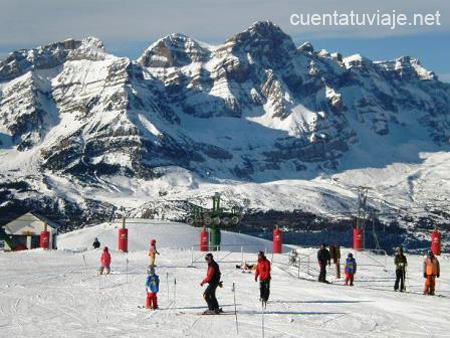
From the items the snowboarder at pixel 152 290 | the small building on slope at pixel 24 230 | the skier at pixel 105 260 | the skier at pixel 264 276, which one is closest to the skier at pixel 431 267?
the skier at pixel 264 276

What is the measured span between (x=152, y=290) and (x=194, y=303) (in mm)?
3109

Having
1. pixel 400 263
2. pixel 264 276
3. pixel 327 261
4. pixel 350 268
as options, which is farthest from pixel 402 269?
pixel 264 276

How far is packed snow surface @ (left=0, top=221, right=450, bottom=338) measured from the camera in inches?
1127

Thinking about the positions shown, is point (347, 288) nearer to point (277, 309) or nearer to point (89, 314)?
point (277, 309)

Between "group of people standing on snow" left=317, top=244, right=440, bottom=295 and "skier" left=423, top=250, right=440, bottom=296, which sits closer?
"skier" left=423, top=250, right=440, bottom=296

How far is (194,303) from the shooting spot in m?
34.9

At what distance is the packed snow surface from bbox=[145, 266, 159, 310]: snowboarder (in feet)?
1.11

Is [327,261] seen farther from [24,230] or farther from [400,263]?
[24,230]

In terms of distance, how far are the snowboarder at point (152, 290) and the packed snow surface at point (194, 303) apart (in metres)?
0.34

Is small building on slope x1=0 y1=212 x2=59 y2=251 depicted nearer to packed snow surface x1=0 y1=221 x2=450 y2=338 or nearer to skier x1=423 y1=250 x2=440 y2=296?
packed snow surface x1=0 y1=221 x2=450 y2=338

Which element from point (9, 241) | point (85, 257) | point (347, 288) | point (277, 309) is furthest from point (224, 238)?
point (277, 309)

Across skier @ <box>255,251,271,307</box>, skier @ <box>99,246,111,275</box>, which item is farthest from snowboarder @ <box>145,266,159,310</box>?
skier @ <box>99,246,111,275</box>

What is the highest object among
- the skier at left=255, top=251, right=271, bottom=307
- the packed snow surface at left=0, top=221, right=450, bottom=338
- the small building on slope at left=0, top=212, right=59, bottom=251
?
the small building on slope at left=0, top=212, right=59, bottom=251

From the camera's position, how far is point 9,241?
94.8 m
